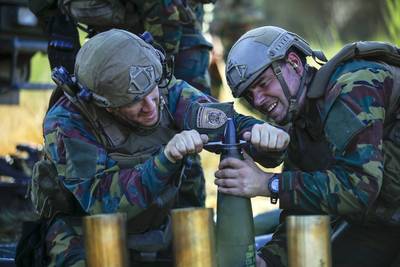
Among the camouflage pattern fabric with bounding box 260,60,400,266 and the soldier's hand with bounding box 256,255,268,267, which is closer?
the camouflage pattern fabric with bounding box 260,60,400,266

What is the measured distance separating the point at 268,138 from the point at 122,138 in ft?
2.86

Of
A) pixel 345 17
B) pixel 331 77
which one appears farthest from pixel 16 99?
pixel 345 17

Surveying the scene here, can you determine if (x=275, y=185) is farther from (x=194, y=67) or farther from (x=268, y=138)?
(x=194, y=67)

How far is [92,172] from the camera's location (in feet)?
14.4

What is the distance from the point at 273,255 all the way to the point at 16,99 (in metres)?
4.40

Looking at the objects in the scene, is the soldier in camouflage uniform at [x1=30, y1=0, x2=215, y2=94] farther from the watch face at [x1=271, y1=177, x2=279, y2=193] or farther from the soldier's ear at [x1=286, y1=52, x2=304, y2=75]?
the watch face at [x1=271, y1=177, x2=279, y2=193]

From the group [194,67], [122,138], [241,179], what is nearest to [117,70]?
[122,138]

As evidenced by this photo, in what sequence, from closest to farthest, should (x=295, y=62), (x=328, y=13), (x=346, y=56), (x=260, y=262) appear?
(x=346, y=56)
(x=295, y=62)
(x=260, y=262)
(x=328, y=13)

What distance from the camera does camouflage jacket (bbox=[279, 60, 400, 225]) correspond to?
398cm

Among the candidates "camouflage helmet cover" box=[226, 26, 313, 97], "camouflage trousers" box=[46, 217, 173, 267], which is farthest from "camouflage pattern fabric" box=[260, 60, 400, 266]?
"camouflage trousers" box=[46, 217, 173, 267]

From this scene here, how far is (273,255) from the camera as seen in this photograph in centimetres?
455

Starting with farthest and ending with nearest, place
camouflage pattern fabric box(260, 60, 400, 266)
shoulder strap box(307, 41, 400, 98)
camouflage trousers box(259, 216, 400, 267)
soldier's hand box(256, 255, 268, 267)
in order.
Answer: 1. camouflage trousers box(259, 216, 400, 267)
2. soldier's hand box(256, 255, 268, 267)
3. shoulder strap box(307, 41, 400, 98)
4. camouflage pattern fabric box(260, 60, 400, 266)

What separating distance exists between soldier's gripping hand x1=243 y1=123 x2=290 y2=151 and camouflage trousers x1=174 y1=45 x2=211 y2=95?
→ 6.61 feet

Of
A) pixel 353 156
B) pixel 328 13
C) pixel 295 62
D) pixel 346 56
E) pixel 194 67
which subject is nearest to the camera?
pixel 353 156
